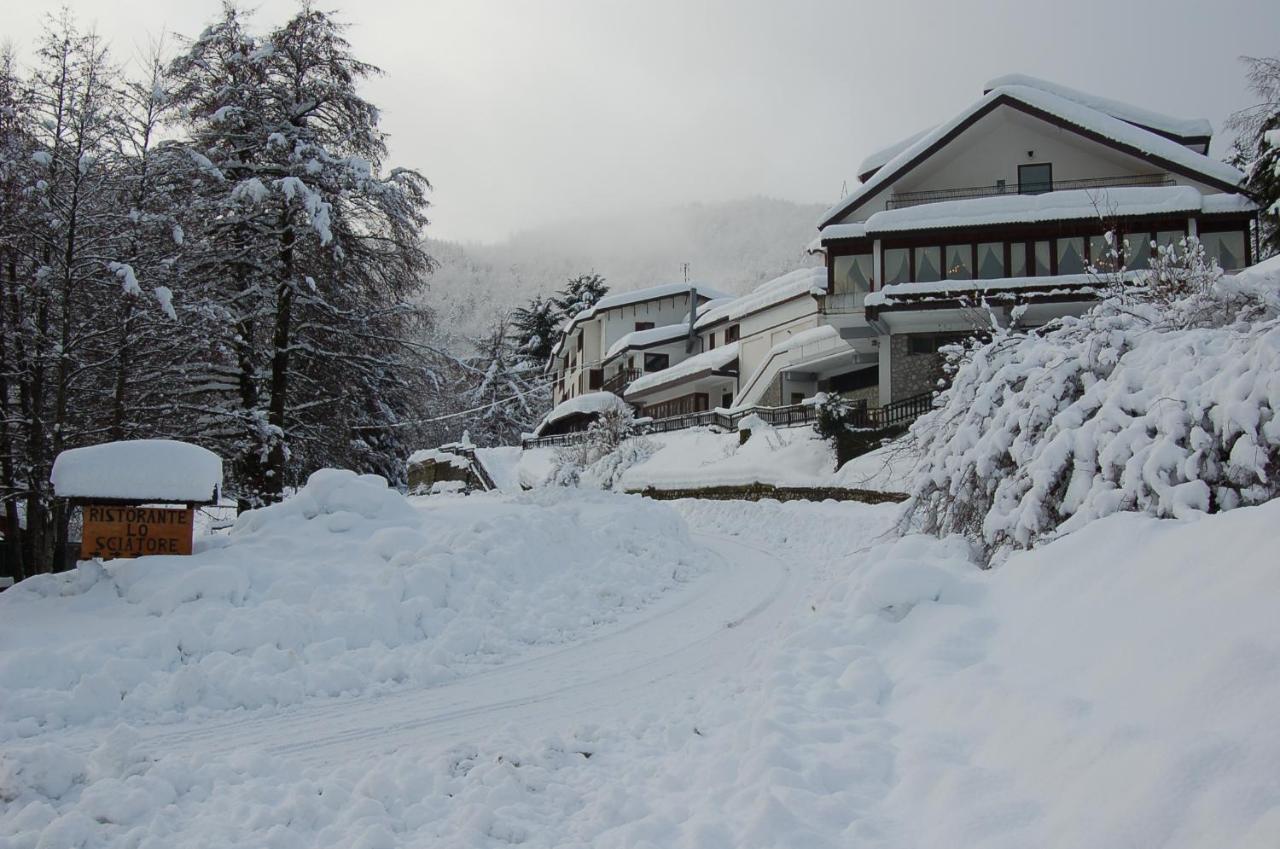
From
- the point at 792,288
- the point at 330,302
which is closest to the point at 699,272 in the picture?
the point at 792,288

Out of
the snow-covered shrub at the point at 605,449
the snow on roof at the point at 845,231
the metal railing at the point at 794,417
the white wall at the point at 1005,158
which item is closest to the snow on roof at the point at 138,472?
the metal railing at the point at 794,417

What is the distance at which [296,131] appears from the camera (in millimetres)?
16156

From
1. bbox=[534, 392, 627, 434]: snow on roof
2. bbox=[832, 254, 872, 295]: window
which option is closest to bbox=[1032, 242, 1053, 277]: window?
bbox=[832, 254, 872, 295]: window

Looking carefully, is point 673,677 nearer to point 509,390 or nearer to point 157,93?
point 157,93

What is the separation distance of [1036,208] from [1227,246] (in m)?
6.12

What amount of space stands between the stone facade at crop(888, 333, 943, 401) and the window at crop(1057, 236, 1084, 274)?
16.1ft

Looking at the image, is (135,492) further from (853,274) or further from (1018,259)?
(1018,259)

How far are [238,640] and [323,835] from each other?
3.88m

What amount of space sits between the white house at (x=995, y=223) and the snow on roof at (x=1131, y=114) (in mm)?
57

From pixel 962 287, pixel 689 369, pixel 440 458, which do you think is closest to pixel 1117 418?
pixel 962 287

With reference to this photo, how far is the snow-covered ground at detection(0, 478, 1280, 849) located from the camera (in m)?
3.35

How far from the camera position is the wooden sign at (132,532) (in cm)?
921

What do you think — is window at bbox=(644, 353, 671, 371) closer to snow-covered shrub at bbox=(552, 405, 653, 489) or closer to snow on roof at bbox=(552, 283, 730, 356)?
snow on roof at bbox=(552, 283, 730, 356)

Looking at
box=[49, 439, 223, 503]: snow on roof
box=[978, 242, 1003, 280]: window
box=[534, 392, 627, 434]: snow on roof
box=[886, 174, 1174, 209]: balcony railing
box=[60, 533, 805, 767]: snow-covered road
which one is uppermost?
box=[886, 174, 1174, 209]: balcony railing
